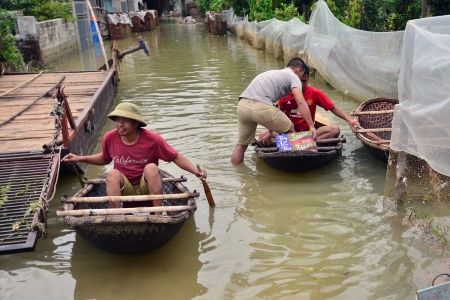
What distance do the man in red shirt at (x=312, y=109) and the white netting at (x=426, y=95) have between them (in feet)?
4.78

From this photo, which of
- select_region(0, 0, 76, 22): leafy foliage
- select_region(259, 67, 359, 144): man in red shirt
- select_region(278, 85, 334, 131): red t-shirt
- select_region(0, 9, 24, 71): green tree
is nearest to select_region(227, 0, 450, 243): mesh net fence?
select_region(259, 67, 359, 144): man in red shirt

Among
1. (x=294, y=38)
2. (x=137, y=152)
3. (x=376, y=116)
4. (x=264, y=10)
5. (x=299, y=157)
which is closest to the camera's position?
(x=137, y=152)

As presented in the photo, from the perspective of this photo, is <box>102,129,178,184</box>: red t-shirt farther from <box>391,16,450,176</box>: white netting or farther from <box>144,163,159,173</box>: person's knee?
<box>391,16,450,176</box>: white netting

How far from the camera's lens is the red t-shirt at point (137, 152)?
4199 mm

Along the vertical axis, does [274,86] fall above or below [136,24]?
below

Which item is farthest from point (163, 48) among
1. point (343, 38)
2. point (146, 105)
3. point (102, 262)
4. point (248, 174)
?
point (102, 262)

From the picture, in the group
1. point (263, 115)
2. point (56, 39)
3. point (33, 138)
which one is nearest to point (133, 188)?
point (263, 115)

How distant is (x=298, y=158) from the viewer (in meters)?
5.48

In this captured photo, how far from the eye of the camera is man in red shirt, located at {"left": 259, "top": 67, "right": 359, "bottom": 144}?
5.90m

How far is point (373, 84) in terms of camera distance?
818cm

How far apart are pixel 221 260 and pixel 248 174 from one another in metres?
2.07

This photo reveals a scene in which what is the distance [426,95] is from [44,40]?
13687 millimetres

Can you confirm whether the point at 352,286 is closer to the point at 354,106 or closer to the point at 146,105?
the point at 354,106

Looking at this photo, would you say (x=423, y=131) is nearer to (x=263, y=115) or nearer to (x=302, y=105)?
(x=302, y=105)
